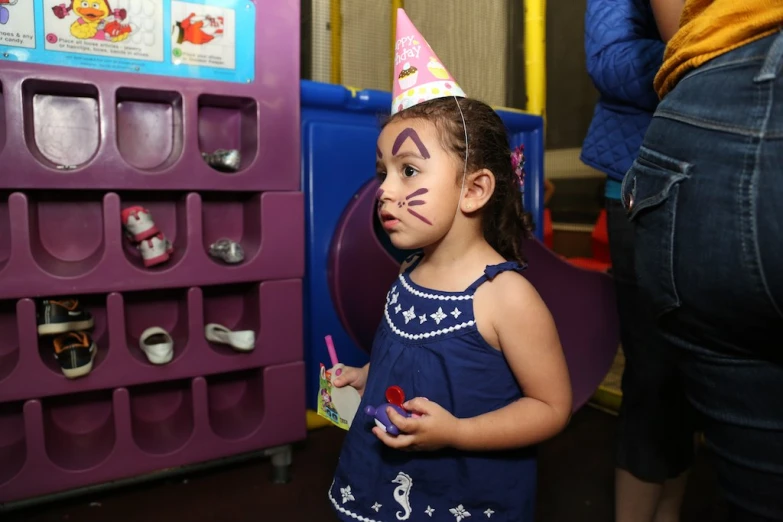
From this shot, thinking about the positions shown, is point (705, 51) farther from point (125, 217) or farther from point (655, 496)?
point (125, 217)

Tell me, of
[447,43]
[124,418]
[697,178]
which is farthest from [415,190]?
[447,43]

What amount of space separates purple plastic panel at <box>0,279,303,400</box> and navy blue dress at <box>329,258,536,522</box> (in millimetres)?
527

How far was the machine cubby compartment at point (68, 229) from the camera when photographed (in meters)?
1.14

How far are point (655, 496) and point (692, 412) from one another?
0.16 meters

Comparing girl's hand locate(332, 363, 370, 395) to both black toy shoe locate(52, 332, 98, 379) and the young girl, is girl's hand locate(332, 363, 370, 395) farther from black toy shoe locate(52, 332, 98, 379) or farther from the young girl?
black toy shoe locate(52, 332, 98, 379)

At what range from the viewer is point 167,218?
128 cm

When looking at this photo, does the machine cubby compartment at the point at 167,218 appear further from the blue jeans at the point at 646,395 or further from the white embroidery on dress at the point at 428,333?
the blue jeans at the point at 646,395

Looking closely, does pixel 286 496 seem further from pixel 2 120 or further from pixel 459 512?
pixel 2 120

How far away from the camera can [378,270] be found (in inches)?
50.9

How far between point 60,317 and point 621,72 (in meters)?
1.05

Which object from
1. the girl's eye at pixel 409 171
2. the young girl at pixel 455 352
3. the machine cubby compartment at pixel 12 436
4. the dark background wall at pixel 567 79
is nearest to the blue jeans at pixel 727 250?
the young girl at pixel 455 352

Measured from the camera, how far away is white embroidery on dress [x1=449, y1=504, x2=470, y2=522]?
0.74 m

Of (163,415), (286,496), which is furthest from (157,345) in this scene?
(286,496)

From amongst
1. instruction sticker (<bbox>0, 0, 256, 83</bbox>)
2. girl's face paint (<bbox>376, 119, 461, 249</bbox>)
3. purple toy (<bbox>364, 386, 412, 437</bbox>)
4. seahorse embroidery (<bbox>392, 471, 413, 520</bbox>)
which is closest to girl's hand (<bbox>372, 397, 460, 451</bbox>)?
purple toy (<bbox>364, 386, 412, 437</bbox>)
